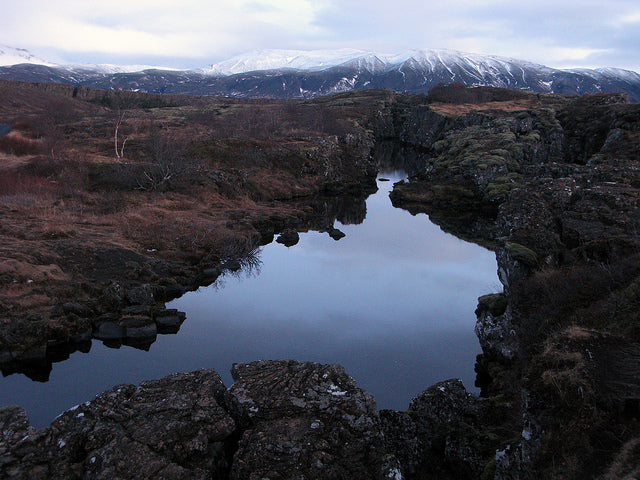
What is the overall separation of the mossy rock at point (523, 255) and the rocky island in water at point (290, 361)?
0.42 feet

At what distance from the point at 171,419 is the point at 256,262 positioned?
21.3 meters

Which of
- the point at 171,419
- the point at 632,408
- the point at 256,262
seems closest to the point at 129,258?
the point at 256,262

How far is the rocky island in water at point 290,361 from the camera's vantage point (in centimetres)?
954

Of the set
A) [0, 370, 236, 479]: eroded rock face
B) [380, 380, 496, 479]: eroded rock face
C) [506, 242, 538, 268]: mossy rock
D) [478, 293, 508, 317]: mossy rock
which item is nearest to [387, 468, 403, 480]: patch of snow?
[380, 380, 496, 479]: eroded rock face

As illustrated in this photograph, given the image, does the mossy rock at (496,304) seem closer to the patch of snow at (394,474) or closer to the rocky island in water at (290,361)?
the rocky island in water at (290,361)

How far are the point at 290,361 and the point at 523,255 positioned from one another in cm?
1137

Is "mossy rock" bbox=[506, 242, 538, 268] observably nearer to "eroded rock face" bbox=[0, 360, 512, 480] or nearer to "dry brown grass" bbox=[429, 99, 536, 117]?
"eroded rock face" bbox=[0, 360, 512, 480]

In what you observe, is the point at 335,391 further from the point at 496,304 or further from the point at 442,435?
the point at 496,304

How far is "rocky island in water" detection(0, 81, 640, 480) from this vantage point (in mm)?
9539

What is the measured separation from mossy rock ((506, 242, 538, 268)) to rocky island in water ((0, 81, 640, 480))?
0.13 m

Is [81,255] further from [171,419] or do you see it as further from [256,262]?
[171,419]

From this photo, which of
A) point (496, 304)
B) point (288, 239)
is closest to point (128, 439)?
point (496, 304)

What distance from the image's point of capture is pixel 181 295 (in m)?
25.9

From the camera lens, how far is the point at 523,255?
60.4 ft
